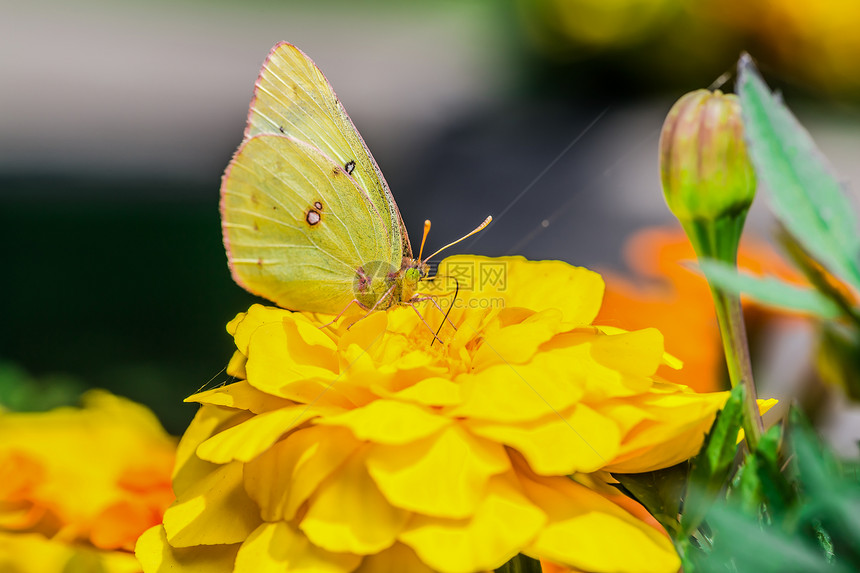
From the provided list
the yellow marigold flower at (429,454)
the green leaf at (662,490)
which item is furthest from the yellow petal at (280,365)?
the green leaf at (662,490)

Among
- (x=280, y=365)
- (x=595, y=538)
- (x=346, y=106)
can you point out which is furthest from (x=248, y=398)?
(x=346, y=106)

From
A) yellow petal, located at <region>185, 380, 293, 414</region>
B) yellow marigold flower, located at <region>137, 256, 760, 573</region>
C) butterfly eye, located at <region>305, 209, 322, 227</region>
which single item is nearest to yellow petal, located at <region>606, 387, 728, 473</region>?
yellow marigold flower, located at <region>137, 256, 760, 573</region>

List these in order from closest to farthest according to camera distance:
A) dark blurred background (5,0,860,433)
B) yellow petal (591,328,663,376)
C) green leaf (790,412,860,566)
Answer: green leaf (790,412,860,566) → yellow petal (591,328,663,376) → dark blurred background (5,0,860,433)

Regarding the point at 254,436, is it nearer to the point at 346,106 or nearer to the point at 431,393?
the point at 431,393

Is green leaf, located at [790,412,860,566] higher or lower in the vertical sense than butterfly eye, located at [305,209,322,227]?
higher

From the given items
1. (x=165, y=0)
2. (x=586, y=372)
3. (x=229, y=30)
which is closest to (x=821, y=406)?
(x=586, y=372)

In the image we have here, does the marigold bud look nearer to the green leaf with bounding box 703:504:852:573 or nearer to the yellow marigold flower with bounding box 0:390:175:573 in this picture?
the green leaf with bounding box 703:504:852:573

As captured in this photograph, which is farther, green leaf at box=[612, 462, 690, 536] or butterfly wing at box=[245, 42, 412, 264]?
butterfly wing at box=[245, 42, 412, 264]
